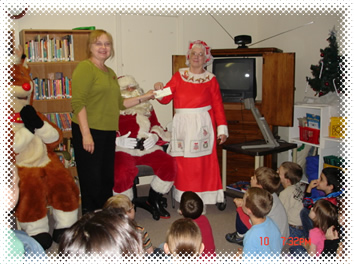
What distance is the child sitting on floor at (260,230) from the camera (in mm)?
2045

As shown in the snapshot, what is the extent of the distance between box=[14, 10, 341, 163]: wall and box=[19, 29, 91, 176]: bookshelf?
0.94 feet

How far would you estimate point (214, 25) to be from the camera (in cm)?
499

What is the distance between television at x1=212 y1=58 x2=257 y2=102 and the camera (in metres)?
4.30

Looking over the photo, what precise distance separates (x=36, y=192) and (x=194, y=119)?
1432 mm

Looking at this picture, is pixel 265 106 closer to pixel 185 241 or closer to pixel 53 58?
pixel 53 58

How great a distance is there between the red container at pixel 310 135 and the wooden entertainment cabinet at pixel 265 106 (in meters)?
0.20

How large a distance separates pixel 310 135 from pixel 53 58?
9.19 ft

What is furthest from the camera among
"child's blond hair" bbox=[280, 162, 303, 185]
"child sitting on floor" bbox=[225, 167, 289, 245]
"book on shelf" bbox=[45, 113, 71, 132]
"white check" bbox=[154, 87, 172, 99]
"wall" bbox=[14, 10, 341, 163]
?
"wall" bbox=[14, 10, 341, 163]

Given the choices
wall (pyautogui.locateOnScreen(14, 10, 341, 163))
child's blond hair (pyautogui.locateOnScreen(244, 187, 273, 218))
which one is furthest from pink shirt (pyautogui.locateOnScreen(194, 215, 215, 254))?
wall (pyautogui.locateOnScreen(14, 10, 341, 163))

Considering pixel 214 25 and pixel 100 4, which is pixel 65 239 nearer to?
pixel 100 4

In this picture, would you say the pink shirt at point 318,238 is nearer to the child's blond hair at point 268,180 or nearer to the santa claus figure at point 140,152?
the child's blond hair at point 268,180

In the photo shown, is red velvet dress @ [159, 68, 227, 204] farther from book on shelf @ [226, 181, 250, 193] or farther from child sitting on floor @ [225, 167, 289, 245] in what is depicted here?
child sitting on floor @ [225, 167, 289, 245]

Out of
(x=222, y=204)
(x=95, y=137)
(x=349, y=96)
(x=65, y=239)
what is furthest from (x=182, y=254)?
(x=349, y=96)

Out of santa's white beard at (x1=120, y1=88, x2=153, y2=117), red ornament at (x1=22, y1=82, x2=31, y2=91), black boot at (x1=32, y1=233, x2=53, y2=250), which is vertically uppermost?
red ornament at (x1=22, y1=82, x2=31, y2=91)
